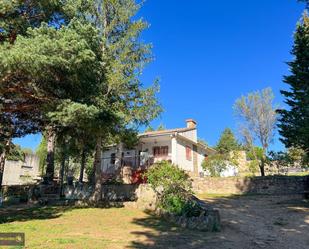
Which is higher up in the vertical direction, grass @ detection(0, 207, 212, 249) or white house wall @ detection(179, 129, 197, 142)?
white house wall @ detection(179, 129, 197, 142)

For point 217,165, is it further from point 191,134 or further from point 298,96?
point 298,96

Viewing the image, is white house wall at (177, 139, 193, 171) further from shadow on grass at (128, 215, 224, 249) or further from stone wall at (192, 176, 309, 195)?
shadow on grass at (128, 215, 224, 249)

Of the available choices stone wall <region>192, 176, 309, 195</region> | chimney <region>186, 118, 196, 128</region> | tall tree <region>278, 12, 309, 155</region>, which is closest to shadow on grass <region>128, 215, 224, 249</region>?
tall tree <region>278, 12, 309, 155</region>

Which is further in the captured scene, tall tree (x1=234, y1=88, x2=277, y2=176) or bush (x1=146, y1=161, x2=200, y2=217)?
tall tree (x1=234, y1=88, x2=277, y2=176)

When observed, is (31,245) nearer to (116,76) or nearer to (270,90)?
(116,76)

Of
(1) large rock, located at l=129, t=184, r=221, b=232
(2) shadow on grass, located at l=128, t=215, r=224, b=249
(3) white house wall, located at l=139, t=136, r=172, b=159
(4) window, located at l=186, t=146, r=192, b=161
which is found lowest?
(2) shadow on grass, located at l=128, t=215, r=224, b=249

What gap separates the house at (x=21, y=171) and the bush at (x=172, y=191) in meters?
25.9

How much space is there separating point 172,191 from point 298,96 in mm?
9583

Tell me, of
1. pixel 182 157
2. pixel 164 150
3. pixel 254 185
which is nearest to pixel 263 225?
pixel 254 185

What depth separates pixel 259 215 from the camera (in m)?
13.1

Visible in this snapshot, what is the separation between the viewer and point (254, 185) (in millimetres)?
21594

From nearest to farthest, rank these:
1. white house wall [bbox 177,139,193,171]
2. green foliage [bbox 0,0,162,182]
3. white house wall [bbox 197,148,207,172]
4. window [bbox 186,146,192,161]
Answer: green foliage [bbox 0,0,162,182] < white house wall [bbox 177,139,193,171] < window [bbox 186,146,192,161] < white house wall [bbox 197,148,207,172]

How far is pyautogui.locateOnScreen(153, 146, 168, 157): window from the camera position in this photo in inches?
1144

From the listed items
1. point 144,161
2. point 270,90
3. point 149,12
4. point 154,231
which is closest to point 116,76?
point 149,12
